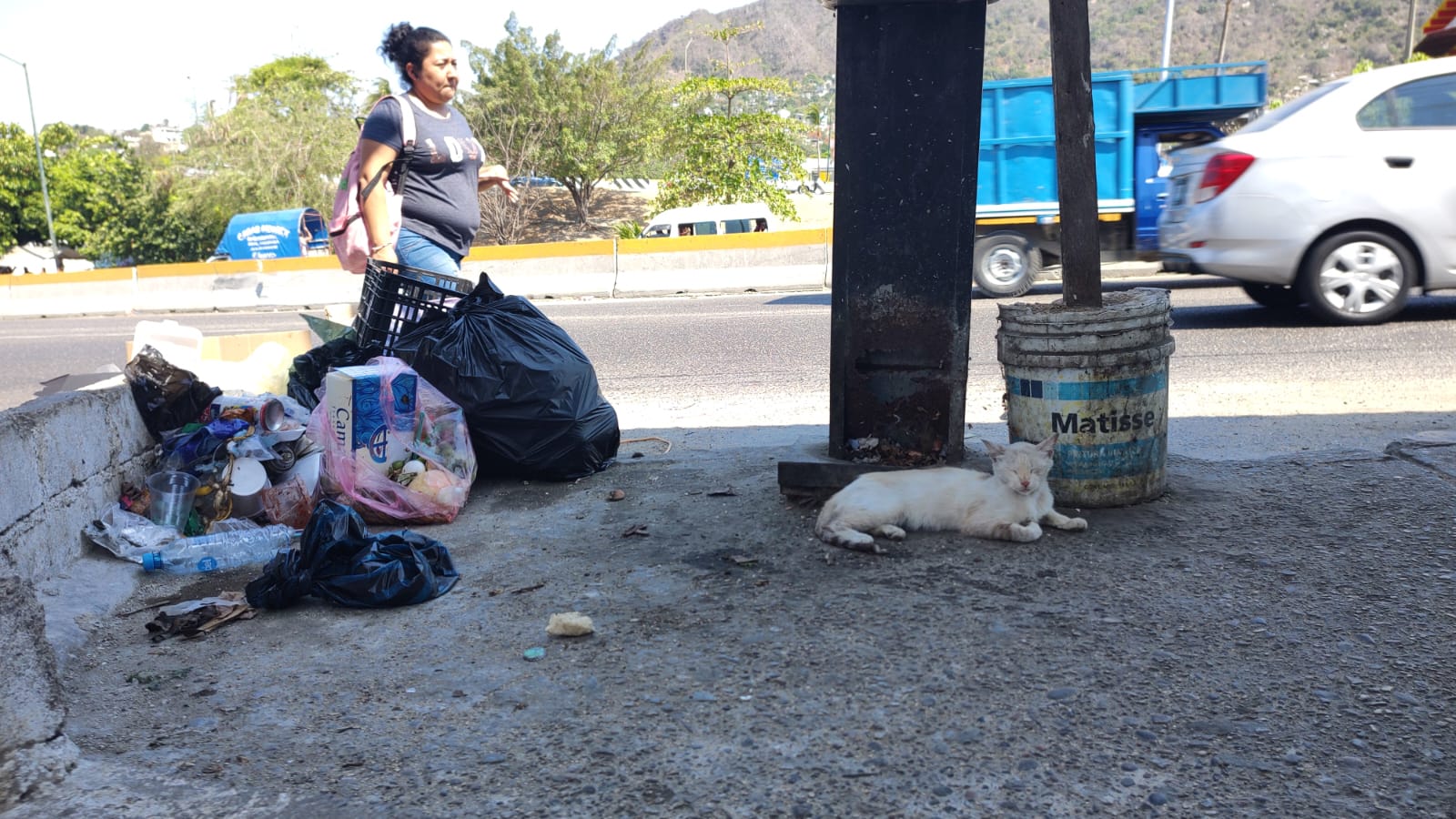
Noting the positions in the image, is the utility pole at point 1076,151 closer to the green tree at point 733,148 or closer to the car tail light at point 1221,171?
the car tail light at point 1221,171

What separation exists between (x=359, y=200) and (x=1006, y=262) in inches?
332

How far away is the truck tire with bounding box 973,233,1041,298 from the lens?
11609mm

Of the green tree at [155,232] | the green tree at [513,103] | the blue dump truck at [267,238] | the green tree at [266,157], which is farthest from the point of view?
the green tree at [155,232]

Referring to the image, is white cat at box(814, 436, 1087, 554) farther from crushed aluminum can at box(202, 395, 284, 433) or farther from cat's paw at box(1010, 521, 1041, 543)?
crushed aluminum can at box(202, 395, 284, 433)

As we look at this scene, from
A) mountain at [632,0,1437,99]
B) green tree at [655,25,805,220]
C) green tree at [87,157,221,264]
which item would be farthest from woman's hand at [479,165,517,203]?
mountain at [632,0,1437,99]

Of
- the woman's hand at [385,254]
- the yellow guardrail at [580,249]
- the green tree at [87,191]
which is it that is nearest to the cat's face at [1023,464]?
the woman's hand at [385,254]

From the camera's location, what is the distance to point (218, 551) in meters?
3.83

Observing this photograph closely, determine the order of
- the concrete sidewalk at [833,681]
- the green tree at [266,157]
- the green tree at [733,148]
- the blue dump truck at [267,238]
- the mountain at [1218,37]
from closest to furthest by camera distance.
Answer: the concrete sidewalk at [833,681]
the green tree at [733,148]
the blue dump truck at [267,238]
the green tree at [266,157]
the mountain at [1218,37]

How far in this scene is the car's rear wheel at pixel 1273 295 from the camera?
339 inches

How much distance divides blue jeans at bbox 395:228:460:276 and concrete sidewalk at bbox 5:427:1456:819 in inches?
66.1

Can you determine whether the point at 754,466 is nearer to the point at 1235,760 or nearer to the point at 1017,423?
the point at 1017,423

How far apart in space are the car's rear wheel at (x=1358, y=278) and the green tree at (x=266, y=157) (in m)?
33.5

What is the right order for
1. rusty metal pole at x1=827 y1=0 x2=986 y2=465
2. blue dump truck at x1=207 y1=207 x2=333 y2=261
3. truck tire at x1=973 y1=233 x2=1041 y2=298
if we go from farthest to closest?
blue dump truck at x1=207 y1=207 x2=333 y2=261 < truck tire at x1=973 y1=233 x2=1041 y2=298 < rusty metal pole at x1=827 y1=0 x2=986 y2=465

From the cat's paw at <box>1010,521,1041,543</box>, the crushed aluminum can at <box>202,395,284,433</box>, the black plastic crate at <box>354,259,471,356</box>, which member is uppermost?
the black plastic crate at <box>354,259,471,356</box>
